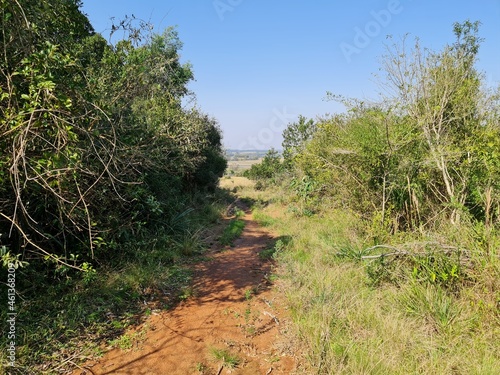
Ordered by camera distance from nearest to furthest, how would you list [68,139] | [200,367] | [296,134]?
1. [68,139]
2. [200,367]
3. [296,134]

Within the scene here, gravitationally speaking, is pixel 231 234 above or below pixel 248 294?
above

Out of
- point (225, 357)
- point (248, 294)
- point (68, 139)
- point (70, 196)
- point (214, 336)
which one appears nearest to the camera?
point (68, 139)

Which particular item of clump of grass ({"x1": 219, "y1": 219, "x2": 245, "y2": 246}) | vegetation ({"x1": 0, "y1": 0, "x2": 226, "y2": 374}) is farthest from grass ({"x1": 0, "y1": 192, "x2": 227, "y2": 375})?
clump of grass ({"x1": 219, "y1": 219, "x2": 245, "y2": 246})

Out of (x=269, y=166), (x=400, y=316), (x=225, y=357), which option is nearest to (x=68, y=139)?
(x=225, y=357)

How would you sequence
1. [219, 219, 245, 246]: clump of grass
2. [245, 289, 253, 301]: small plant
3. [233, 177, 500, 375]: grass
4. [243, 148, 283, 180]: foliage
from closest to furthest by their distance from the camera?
[233, 177, 500, 375]: grass < [245, 289, 253, 301]: small plant < [219, 219, 245, 246]: clump of grass < [243, 148, 283, 180]: foliage

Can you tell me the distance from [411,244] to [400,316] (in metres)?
1.07

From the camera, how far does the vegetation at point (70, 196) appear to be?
2613 millimetres

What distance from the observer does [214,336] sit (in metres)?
3.37

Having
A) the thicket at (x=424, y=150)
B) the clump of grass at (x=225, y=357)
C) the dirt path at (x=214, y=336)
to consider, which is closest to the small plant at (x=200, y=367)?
the dirt path at (x=214, y=336)

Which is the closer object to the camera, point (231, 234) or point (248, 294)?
point (248, 294)

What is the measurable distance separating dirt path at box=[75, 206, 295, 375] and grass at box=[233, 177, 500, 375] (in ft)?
1.17

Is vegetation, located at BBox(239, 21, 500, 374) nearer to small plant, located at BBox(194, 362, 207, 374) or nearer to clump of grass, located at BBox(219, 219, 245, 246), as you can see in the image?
small plant, located at BBox(194, 362, 207, 374)

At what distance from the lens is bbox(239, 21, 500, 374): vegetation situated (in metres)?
2.76

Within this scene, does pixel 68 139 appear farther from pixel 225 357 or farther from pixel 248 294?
pixel 248 294
